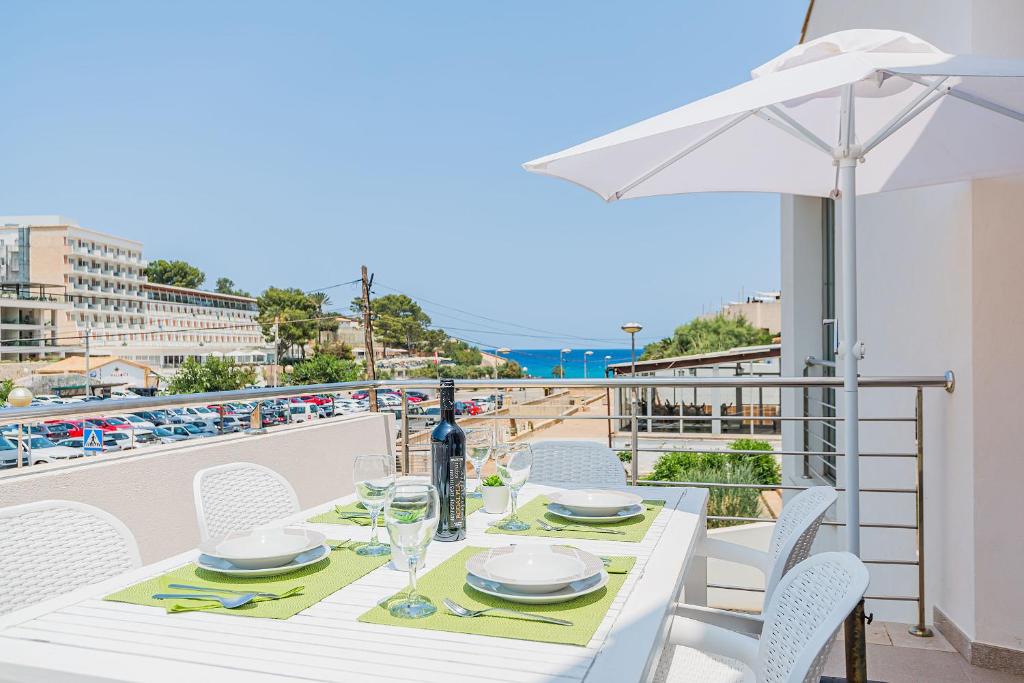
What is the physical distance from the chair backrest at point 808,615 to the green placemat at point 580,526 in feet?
1.28

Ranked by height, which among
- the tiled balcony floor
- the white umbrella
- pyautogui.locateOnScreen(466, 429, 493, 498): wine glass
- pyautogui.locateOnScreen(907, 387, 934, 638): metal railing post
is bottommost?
the tiled balcony floor

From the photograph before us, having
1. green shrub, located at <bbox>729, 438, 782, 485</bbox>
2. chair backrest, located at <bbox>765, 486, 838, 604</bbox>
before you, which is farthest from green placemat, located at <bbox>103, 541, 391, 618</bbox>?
green shrub, located at <bbox>729, 438, 782, 485</bbox>

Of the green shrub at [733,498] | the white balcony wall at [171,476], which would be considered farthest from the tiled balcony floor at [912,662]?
the green shrub at [733,498]

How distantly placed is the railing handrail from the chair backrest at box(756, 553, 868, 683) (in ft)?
6.01

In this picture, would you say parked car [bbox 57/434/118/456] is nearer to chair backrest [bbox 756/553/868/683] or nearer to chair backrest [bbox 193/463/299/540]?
chair backrest [bbox 193/463/299/540]

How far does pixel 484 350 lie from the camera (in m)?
65.5

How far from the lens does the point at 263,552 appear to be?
1.40 metres

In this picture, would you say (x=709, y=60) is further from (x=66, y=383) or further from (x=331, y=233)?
(x=66, y=383)

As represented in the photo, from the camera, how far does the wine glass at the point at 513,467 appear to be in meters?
1.75

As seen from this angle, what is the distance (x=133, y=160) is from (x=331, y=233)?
21260 millimetres

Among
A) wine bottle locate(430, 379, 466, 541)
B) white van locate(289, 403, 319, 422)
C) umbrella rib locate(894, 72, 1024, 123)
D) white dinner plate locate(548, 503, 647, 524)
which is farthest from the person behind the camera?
white van locate(289, 403, 319, 422)

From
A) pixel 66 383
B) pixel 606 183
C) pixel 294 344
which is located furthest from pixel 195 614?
pixel 294 344

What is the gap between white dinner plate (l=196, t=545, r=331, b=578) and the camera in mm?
1298

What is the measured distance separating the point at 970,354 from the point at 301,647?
2473 millimetres
